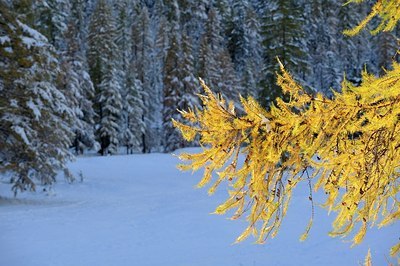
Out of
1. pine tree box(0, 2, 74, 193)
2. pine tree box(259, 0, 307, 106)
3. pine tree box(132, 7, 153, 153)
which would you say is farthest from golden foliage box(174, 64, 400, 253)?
pine tree box(132, 7, 153, 153)

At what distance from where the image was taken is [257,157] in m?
2.94

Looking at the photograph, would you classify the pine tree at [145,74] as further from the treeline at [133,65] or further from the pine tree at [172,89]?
the pine tree at [172,89]

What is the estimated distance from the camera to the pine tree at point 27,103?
1459 cm

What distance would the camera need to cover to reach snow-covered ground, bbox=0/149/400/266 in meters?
9.59

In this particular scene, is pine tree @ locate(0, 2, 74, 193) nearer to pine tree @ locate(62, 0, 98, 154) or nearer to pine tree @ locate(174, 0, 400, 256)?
pine tree @ locate(174, 0, 400, 256)

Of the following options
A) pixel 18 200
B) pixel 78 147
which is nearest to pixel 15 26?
pixel 18 200

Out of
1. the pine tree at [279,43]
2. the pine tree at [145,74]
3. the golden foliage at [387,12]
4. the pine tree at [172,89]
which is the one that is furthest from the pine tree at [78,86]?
the golden foliage at [387,12]

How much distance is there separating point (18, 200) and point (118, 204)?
380cm

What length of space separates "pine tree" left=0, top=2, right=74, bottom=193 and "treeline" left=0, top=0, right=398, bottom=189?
38 mm

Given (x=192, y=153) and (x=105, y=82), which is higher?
(x=105, y=82)

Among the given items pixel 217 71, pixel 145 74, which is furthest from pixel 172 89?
pixel 145 74

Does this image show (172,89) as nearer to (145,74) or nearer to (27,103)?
(145,74)

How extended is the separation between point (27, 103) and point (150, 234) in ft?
21.1

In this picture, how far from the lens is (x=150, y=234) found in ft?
39.4
